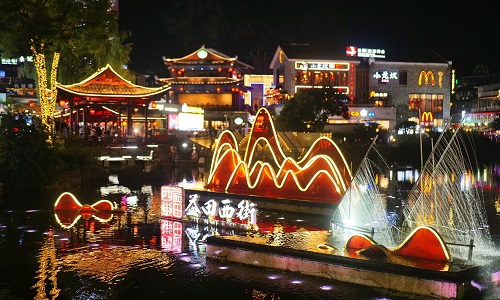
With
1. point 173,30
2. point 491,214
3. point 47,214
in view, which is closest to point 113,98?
point 47,214

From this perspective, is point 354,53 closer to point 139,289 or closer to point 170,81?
point 170,81

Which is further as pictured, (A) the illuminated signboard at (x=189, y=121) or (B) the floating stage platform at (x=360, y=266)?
(A) the illuminated signboard at (x=189, y=121)

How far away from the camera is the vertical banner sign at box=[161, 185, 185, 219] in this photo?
2052cm

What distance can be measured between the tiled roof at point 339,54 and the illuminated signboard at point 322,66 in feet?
2.33

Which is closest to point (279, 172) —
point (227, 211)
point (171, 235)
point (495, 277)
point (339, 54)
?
point (227, 211)

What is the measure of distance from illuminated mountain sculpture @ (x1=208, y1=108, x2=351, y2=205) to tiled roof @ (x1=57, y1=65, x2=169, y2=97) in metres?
21.5

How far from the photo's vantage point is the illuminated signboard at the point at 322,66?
7156cm

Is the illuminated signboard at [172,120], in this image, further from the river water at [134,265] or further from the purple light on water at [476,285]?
the purple light on water at [476,285]

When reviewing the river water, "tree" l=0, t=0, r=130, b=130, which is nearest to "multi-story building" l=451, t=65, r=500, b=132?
"tree" l=0, t=0, r=130, b=130

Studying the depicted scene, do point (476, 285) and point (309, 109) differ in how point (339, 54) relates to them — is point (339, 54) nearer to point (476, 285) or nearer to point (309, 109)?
point (309, 109)

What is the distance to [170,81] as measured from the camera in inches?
3174

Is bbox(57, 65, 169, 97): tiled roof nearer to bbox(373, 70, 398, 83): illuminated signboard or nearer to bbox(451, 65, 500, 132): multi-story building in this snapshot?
bbox(373, 70, 398, 83): illuminated signboard

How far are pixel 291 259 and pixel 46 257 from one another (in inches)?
254

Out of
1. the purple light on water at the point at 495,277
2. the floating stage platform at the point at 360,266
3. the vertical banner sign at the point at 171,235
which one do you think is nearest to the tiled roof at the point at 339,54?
the vertical banner sign at the point at 171,235
